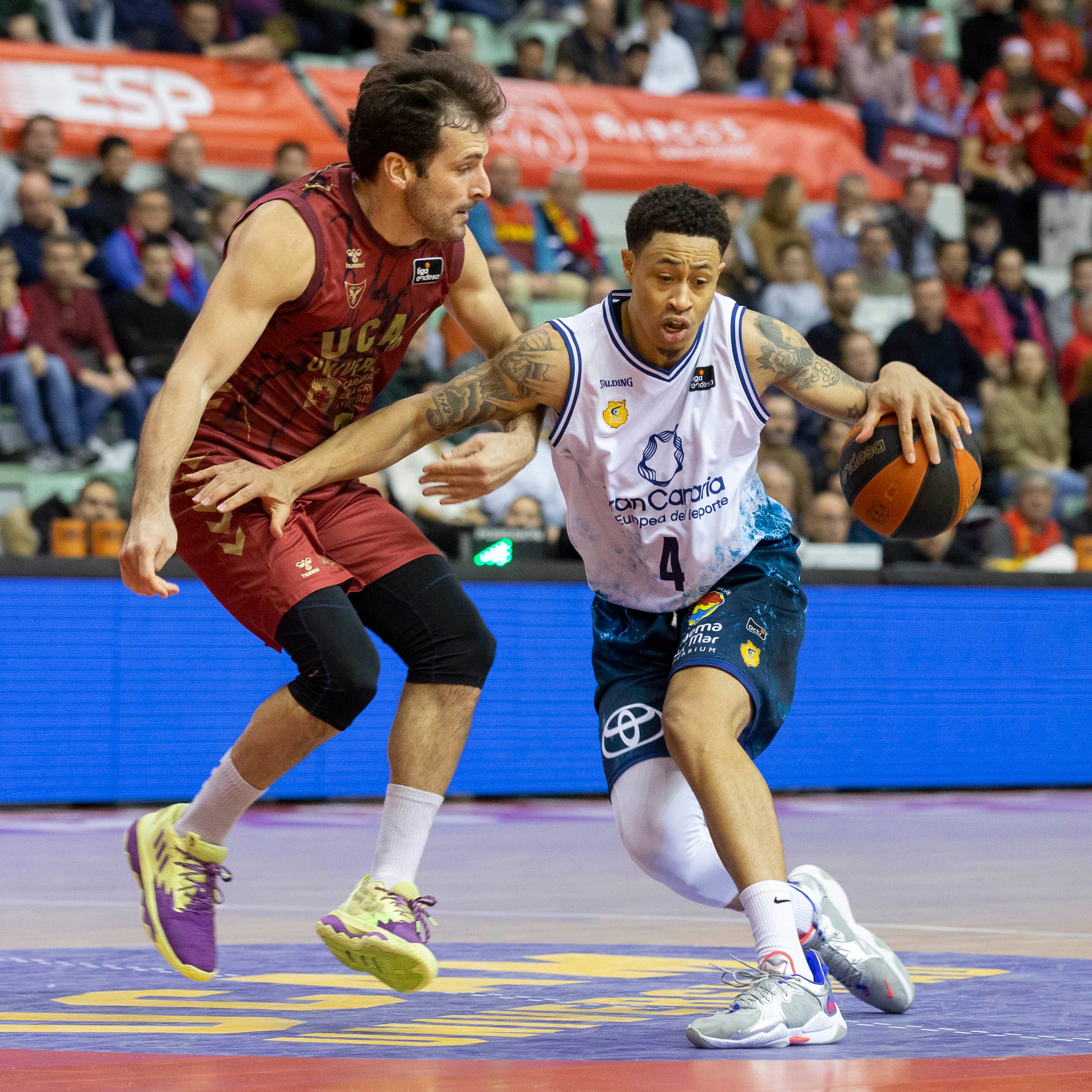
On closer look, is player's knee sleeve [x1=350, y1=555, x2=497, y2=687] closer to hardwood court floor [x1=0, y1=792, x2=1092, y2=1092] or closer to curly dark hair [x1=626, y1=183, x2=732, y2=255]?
hardwood court floor [x1=0, y1=792, x2=1092, y2=1092]

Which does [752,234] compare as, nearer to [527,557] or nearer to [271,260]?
[527,557]

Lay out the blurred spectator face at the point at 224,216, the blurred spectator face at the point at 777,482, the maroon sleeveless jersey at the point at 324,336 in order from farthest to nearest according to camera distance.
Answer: the blurred spectator face at the point at 224,216 < the blurred spectator face at the point at 777,482 < the maroon sleeveless jersey at the point at 324,336

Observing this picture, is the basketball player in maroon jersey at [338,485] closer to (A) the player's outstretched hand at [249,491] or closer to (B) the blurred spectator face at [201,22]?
(A) the player's outstretched hand at [249,491]

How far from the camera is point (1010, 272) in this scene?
48.0ft

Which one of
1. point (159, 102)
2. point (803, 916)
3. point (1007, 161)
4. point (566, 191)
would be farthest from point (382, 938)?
point (1007, 161)

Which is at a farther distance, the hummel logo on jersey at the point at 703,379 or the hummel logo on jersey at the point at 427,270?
the hummel logo on jersey at the point at 427,270

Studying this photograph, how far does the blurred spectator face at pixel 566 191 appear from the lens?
1298 centimetres

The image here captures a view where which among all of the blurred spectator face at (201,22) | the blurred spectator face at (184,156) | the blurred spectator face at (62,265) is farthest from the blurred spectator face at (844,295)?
the blurred spectator face at (62,265)

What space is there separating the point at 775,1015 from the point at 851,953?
0.58 m

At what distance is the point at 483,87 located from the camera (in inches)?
174

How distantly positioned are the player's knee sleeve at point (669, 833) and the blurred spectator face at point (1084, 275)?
35.9 feet

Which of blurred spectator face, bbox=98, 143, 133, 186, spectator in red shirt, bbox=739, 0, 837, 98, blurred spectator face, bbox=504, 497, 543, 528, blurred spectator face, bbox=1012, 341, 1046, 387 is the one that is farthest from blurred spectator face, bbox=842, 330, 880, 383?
blurred spectator face, bbox=98, 143, 133, 186

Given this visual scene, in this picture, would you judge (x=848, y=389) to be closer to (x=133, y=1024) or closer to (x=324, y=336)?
(x=324, y=336)

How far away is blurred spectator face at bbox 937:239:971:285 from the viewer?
1421cm
